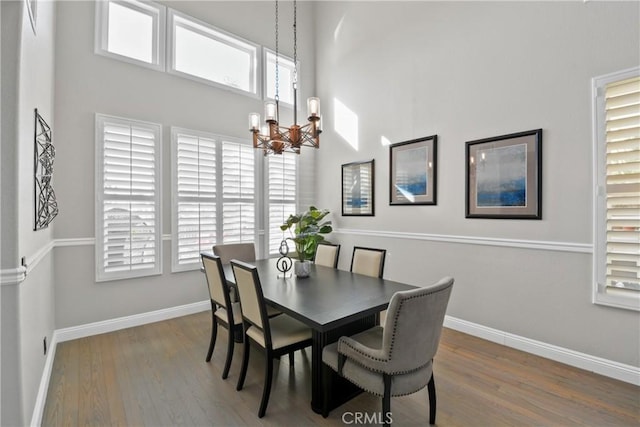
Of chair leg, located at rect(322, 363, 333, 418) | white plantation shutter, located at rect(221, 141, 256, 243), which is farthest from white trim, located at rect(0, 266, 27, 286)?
white plantation shutter, located at rect(221, 141, 256, 243)

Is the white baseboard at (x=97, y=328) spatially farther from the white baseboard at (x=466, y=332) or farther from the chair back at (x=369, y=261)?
the chair back at (x=369, y=261)

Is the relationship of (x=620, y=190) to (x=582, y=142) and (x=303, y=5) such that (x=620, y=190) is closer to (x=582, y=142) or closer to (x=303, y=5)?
(x=582, y=142)

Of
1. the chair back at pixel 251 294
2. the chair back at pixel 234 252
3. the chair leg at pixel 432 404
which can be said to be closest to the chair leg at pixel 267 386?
the chair back at pixel 251 294

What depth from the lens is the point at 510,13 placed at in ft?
9.86

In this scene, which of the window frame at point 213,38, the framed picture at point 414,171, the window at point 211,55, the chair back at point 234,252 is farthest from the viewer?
the window at point 211,55

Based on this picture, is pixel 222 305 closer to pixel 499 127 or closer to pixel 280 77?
pixel 499 127

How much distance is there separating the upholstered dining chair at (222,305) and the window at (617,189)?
10.0 feet

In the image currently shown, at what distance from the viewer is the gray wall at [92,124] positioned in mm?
3162

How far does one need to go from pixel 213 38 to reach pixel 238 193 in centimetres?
228

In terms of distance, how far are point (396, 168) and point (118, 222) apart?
3518 millimetres

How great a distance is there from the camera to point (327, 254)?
11.4ft

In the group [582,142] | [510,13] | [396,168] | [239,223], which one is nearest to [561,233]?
[582,142]

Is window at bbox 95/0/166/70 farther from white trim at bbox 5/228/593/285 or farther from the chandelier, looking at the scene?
white trim at bbox 5/228/593/285

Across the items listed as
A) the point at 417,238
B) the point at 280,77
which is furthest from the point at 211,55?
the point at 417,238
